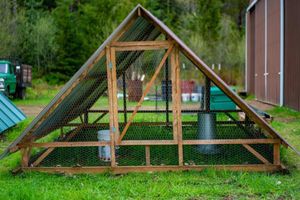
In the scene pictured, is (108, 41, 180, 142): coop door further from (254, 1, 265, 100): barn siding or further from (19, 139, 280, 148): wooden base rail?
(254, 1, 265, 100): barn siding

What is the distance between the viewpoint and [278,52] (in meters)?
15.5

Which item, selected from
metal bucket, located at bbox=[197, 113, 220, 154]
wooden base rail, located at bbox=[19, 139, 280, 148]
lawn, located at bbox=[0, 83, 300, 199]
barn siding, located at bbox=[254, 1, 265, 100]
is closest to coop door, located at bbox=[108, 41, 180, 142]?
metal bucket, located at bbox=[197, 113, 220, 154]

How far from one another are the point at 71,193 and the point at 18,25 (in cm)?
2912

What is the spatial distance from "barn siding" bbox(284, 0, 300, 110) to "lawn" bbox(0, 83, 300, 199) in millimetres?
7851

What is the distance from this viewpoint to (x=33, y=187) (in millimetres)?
5090

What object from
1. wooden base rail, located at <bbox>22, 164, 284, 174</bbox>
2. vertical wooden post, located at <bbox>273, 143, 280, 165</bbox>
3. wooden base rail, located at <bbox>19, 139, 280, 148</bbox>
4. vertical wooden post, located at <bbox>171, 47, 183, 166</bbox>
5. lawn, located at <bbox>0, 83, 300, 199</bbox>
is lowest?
lawn, located at <bbox>0, 83, 300, 199</bbox>

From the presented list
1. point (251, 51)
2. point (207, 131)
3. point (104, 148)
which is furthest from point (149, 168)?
point (251, 51)

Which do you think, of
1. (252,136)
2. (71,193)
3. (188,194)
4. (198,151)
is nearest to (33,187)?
(71,193)

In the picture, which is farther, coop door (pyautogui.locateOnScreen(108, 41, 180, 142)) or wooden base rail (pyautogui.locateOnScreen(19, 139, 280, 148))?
coop door (pyautogui.locateOnScreen(108, 41, 180, 142))

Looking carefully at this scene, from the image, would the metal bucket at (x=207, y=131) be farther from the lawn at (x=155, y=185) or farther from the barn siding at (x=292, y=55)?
the barn siding at (x=292, y=55)

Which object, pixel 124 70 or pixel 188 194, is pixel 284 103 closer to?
pixel 124 70

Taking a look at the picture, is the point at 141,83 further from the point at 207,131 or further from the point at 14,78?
the point at 14,78

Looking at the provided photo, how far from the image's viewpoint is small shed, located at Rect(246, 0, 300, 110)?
13742 mm

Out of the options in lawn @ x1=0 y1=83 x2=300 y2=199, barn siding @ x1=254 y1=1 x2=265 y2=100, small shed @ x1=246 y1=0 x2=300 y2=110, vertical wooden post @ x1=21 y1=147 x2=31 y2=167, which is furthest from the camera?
barn siding @ x1=254 y1=1 x2=265 y2=100
